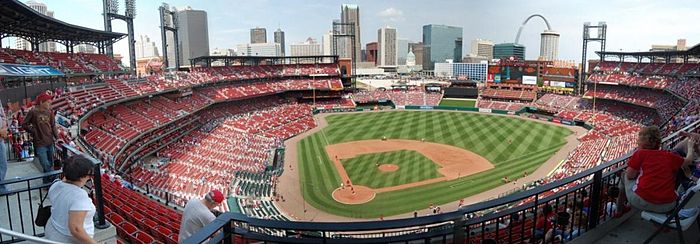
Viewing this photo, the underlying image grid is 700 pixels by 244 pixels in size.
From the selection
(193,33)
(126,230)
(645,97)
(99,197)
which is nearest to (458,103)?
(645,97)

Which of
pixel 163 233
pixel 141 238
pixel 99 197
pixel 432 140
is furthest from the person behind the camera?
pixel 432 140

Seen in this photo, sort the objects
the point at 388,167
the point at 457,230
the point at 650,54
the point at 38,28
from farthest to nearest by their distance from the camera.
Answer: the point at 650,54 → the point at 38,28 → the point at 388,167 → the point at 457,230

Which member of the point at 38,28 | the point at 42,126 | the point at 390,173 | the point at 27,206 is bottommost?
the point at 390,173

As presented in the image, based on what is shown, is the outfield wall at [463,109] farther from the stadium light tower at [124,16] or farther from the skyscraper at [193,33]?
the skyscraper at [193,33]

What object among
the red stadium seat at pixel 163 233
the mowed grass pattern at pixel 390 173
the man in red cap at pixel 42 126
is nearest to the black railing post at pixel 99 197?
the red stadium seat at pixel 163 233

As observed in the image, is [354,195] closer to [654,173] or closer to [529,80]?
[654,173]

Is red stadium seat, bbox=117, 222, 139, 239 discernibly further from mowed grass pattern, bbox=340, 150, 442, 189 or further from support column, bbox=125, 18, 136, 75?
support column, bbox=125, 18, 136, 75
